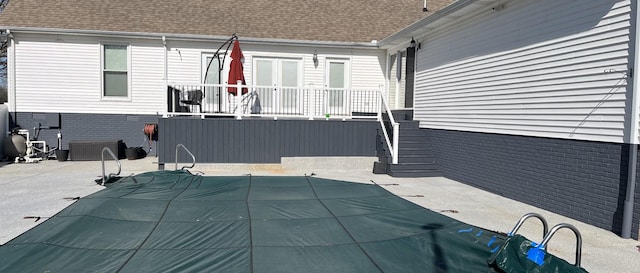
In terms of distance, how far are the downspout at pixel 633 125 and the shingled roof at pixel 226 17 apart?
8.21 metres

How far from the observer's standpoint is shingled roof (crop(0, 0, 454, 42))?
36.4ft

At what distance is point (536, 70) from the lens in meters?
6.32

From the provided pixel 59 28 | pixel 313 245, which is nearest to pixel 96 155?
pixel 59 28

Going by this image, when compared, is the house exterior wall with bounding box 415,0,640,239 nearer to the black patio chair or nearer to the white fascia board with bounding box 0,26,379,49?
the white fascia board with bounding box 0,26,379,49

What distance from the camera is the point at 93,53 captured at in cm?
1098

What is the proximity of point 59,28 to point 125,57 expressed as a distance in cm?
179

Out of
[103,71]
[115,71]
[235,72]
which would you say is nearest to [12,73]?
[103,71]

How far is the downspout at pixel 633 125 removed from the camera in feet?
15.1

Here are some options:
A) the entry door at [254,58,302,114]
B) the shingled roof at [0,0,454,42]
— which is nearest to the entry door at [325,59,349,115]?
the shingled roof at [0,0,454,42]

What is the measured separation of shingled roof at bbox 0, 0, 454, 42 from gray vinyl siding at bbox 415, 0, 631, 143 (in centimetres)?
439

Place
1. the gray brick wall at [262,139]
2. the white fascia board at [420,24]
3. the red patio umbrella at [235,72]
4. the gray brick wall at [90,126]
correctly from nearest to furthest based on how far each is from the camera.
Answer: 1. the white fascia board at [420,24]
2. the gray brick wall at [262,139]
3. the red patio umbrella at [235,72]
4. the gray brick wall at [90,126]

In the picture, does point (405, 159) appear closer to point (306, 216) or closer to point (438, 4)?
point (306, 216)

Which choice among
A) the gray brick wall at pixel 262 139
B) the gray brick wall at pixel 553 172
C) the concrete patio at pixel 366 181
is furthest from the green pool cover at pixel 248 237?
the gray brick wall at pixel 262 139

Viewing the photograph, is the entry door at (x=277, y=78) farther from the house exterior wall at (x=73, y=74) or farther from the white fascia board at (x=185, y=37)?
the house exterior wall at (x=73, y=74)
